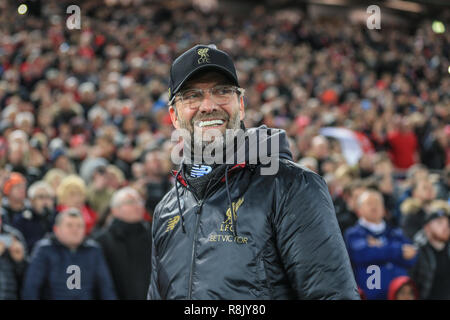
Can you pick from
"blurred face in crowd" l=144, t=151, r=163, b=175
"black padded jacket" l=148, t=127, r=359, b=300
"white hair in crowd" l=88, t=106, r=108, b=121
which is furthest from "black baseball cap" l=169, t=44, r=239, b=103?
"white hair in crowd" l=88, t=106, r=108, b=121

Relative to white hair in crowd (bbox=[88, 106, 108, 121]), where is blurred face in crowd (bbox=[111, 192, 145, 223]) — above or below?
below

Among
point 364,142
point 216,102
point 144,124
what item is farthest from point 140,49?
point 216,102

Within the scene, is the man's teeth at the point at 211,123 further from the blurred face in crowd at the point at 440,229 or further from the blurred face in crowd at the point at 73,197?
the blurred face in crowd at the point at 440,229

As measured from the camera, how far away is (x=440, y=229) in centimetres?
524

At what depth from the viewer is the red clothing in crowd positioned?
10281 millimetres

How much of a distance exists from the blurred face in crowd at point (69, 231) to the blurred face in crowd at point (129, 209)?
48 centimetres

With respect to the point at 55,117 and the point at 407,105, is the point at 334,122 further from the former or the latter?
the point at 55,117

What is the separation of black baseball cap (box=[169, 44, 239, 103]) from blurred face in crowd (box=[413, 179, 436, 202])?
5.33 metres

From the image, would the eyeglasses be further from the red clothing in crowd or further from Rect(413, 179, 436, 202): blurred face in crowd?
the red clothing in crowd

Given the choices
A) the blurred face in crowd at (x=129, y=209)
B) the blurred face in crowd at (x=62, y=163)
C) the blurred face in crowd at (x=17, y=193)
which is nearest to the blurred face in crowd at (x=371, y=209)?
the blurred face in crowd at (x=129, y=209)

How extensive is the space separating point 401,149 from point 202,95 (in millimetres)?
9036

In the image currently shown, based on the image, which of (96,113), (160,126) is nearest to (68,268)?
(96,113)

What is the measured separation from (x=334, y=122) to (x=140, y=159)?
4594 millimetres

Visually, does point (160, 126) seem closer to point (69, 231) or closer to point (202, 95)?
point (69, 231)
